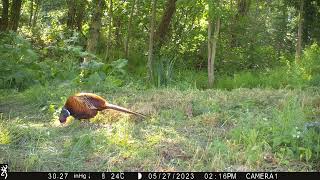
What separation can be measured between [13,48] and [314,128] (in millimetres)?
6380

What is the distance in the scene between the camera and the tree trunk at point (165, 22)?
14.9 meters

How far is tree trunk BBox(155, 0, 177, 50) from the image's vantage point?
14898 mm

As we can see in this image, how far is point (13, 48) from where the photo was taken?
29.5ft

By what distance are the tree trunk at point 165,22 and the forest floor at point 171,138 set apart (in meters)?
8.66

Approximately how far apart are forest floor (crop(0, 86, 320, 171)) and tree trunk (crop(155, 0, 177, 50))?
341 inches

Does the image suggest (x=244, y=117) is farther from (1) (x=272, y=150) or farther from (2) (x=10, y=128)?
(2) (x=10, y=128)

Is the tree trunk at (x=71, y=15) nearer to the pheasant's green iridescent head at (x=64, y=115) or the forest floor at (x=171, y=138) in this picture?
the forest floor at (x=171, y=138)

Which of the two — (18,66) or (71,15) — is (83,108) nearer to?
(18,66)

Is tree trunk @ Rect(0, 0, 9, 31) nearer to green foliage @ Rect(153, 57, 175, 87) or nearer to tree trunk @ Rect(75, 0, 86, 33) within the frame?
tree trunk @ Rect(75, 0, 86, 33)

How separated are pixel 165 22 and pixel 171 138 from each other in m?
10.7

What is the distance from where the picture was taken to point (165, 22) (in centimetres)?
1504

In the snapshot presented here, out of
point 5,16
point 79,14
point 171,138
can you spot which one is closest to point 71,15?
point 79,14

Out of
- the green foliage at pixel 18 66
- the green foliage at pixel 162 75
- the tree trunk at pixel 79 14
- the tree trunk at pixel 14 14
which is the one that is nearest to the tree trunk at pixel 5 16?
the tree trunk at pixel 14 14

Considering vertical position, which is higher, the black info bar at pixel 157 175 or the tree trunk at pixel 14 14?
the tree trunk at pixel 14 14
